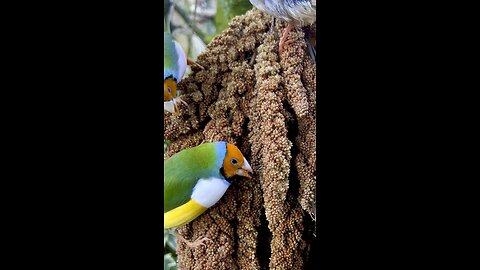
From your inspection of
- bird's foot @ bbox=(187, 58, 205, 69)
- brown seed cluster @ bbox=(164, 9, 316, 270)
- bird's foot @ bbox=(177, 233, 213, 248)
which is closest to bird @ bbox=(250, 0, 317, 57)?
brown seed cluster @ bbox=(164, 9, 316, 270)

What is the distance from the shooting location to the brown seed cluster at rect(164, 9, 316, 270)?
92.4 inches

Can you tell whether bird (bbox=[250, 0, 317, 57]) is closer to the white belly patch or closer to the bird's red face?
the bird's red face

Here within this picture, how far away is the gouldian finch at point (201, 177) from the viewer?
2346mm

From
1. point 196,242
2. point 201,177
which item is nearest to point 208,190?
point 201,177

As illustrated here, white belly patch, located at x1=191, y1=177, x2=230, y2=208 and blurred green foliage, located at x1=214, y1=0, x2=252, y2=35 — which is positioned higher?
blurred green foliage, located at x1=214, y1=0, x2=252, y2=35

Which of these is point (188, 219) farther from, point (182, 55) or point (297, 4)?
point (297, 4)

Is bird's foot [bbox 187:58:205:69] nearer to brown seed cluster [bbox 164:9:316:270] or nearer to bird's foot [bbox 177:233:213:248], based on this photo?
brown seed cluster [bbox 164:9:316:270]

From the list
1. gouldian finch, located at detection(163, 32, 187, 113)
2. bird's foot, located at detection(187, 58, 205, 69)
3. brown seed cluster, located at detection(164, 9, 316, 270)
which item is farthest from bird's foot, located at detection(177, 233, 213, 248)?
bird's foot, located at detection(187, 58, 205, 69)

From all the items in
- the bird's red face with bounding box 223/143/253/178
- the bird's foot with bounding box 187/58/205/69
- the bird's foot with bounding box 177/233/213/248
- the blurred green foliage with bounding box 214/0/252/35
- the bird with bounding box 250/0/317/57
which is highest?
the blurred green foliage with bounding box 214/0/252/35

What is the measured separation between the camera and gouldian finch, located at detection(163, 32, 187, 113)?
239 cm

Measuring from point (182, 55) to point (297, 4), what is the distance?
0.36 meters

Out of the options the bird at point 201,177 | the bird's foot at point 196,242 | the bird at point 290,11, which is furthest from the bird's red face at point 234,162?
the bird at point 290,11

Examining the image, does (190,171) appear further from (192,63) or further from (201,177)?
(192,63)

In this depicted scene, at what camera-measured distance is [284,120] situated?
2354 mm
